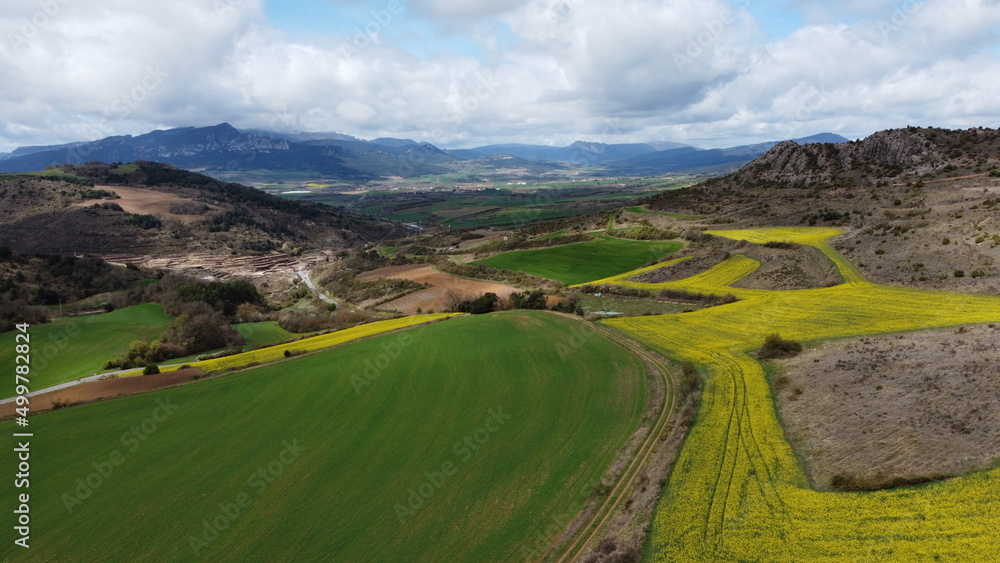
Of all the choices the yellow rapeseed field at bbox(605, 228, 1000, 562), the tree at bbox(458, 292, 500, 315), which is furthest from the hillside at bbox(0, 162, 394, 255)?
the yellow rapeseed field at bbox(605, 228, 1000, 562)

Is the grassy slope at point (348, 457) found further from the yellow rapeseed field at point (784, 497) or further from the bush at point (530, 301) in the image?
the bush at point (530, 301)

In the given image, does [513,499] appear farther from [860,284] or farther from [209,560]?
[860,284]

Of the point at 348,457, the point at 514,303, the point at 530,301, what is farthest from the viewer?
the point at 514,303

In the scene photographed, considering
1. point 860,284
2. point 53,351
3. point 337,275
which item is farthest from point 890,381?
point 337,275

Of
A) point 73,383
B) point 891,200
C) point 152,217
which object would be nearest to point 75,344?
point 73,383

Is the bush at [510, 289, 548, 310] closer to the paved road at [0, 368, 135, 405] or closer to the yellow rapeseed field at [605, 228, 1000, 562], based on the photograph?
the yellow rapeseed field at [605, 228, 1000, 562]

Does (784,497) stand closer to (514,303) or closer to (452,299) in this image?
(514,303)

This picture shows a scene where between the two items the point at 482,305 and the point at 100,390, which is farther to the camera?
the point at 482,305
